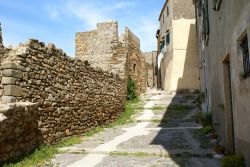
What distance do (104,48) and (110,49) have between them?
0.46 m

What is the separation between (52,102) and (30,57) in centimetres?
155

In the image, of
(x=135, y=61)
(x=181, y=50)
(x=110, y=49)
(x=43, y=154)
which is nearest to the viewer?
(x=43, y=154)

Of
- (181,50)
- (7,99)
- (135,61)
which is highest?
(181,50)

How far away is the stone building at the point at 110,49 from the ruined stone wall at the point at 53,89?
20.8ft

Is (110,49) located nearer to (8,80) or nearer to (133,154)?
(133,154)

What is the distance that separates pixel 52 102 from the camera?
883 cm

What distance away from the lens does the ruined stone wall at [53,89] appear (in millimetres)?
7297

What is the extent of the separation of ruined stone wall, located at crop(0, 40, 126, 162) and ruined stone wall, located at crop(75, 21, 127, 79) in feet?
20.7

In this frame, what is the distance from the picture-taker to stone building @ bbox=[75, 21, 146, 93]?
782 inches

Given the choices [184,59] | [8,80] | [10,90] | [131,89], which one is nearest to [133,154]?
[10,90]

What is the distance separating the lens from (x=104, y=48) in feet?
67.3

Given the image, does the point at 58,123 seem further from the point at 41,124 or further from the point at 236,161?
the point at 236,161

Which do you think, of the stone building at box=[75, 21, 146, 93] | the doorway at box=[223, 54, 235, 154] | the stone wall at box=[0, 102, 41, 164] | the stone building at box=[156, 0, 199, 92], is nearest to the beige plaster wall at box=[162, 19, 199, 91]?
the stone building at box=[156, 0, 199, 92]

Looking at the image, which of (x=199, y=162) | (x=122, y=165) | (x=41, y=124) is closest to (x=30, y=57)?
(x=41, y=124)
